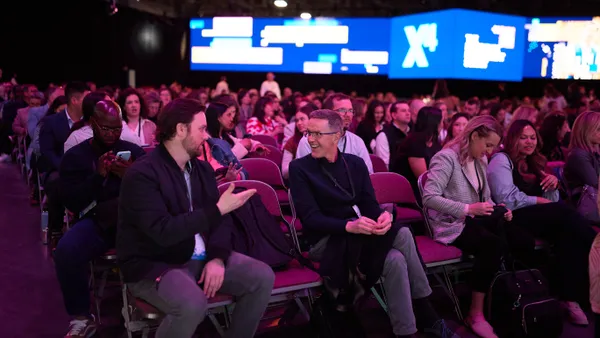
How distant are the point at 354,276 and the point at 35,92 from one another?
680cm

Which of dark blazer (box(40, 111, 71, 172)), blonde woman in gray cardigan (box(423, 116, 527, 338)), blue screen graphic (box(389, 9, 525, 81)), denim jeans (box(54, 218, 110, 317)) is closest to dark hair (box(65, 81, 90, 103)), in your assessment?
dark blazer (box(40, 111, 71, 172))

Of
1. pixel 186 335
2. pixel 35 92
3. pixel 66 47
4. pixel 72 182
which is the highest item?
pixel 66 47

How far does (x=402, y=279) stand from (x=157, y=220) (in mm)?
1438

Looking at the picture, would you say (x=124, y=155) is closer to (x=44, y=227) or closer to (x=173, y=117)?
(x=173, y=117)

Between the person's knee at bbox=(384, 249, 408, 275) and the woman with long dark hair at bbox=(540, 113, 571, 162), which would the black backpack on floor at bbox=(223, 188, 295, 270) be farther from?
the woman with long dark hair at bbox=(540, 113, 571, 162)

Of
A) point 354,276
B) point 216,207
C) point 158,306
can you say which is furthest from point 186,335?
point 354,276

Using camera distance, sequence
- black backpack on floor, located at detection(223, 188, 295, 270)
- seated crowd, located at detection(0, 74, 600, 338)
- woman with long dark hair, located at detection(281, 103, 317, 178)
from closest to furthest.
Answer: seated crowd, located at detection(0, 74, 600, 338) < black backpack on floor, located at detection(223, 188, 295, 270) < woman with long dark hair, located at detection(281, 103, 317, 178)

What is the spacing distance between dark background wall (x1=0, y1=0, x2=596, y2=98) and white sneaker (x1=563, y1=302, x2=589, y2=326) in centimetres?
1222

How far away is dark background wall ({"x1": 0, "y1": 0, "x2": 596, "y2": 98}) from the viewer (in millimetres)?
13992

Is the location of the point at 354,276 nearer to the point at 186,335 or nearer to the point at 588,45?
the point at 186,335

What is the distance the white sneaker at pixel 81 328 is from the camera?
3191 millimetres

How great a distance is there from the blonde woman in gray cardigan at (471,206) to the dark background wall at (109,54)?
12.1 m

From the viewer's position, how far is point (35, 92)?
827 cm

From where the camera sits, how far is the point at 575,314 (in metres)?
3.88
